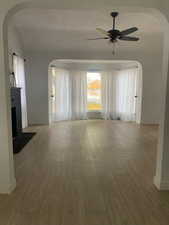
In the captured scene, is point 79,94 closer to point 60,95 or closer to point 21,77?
point 60,95

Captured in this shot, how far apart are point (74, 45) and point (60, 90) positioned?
1999mm

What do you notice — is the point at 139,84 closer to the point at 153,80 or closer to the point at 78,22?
the point at 153,80

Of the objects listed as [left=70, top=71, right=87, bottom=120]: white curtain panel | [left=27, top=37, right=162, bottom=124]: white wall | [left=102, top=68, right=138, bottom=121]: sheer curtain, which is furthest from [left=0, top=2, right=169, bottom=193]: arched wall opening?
[left=70, top=71, right=87, bottom=120]: white curtain panel

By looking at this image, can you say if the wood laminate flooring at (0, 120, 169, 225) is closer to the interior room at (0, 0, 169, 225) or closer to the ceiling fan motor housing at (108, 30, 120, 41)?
the interior room at (0, 0, 169, 225)

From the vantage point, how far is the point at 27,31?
5234 millimetres

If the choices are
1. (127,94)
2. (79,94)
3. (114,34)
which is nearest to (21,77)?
(79,94)

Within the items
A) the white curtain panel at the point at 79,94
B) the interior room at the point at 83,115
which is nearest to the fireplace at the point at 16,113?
the interior room at the point at 83,115

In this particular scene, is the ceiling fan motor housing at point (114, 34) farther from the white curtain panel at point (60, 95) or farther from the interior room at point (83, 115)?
the white curtain panel at point (60, 95)

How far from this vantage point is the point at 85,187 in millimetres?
2449

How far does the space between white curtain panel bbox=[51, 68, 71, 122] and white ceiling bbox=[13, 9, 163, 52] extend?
1278 mm

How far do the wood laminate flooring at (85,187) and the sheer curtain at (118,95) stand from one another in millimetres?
3077

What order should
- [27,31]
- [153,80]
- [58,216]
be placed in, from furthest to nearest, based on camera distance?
[153,80], [27,31], [58,216]

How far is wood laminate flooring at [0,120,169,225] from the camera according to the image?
6.22 feet

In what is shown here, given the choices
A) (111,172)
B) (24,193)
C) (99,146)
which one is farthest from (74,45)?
(24,193)
